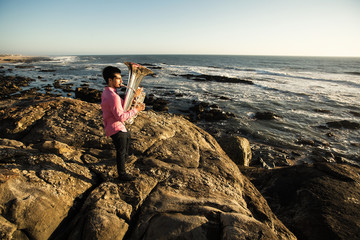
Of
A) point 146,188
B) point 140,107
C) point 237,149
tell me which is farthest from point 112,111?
point 237,149

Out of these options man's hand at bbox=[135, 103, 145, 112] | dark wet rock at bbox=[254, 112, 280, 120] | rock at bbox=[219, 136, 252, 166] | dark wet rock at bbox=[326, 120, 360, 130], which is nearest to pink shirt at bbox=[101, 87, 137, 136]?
man's hand at bbox=[135, 103, 145, 112]

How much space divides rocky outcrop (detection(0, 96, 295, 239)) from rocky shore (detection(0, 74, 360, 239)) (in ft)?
0.05

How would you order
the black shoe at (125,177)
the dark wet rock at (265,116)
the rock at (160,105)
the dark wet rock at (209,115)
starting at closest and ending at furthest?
the black shoe at (125,177) < the dark wet rock at (209,115) < the dark wet rock at (265,116) < the rock at (160,105)

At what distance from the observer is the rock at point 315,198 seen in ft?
13.1

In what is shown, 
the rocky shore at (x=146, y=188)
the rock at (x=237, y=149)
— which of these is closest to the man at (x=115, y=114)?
the rocky shore at (x=146, y=188)

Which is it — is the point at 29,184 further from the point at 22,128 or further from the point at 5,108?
the point at 5,108

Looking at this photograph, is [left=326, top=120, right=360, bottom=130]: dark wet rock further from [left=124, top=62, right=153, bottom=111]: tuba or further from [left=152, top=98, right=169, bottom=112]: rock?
[left=124, top=62, right=153, bottom=111]: tuba

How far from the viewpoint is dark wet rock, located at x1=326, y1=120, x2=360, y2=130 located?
1505 centimetres

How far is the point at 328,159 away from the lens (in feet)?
34.8

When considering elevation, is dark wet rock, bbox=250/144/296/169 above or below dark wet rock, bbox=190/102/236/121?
below

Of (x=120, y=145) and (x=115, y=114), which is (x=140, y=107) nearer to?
(x=115, y=114)

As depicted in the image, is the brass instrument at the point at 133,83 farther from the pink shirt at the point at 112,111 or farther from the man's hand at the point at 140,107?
the pink shirt at the point at 112,111

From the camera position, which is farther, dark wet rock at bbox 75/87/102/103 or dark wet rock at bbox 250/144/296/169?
dark wet rock at bbox 75/87/102/103

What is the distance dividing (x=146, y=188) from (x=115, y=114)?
1557 mm
